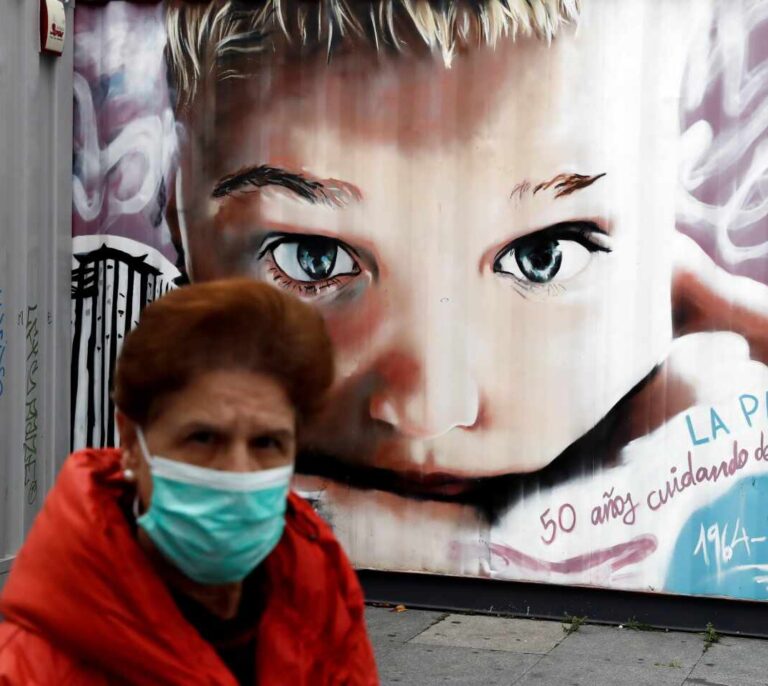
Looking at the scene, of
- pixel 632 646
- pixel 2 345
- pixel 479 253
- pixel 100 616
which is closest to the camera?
pixel 100 616

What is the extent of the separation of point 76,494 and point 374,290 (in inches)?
205

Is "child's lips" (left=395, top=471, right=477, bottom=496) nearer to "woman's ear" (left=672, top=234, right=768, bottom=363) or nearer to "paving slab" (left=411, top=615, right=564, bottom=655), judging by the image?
"paving slab" (left=411, top=615, right=564, bottom=655)

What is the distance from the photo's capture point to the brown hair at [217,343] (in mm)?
2000

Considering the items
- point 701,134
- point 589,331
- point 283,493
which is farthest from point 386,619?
point 283,493

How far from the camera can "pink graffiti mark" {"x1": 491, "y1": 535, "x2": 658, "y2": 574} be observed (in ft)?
22.4

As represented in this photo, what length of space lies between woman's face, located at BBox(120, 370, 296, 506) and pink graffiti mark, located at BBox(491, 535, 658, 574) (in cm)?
504

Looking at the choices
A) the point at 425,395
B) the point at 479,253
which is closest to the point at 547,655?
the point at 425,395

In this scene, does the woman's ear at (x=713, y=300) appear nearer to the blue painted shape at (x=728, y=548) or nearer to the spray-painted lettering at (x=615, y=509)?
the blue painted shape at (x=728, y=548)

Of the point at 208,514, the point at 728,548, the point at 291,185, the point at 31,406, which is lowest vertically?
the point at 728,548

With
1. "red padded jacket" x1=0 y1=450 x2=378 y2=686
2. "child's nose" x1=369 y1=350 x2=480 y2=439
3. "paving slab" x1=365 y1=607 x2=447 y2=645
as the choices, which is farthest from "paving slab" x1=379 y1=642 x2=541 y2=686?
"red padded jacket" x1=0 y1=450 x2=378 y2=686

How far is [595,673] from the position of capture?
20.2 feet

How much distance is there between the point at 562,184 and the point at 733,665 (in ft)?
8.38

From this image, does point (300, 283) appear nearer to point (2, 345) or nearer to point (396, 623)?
point (2, 345)

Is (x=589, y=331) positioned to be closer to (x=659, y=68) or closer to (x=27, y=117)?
(x=659, y=68)
